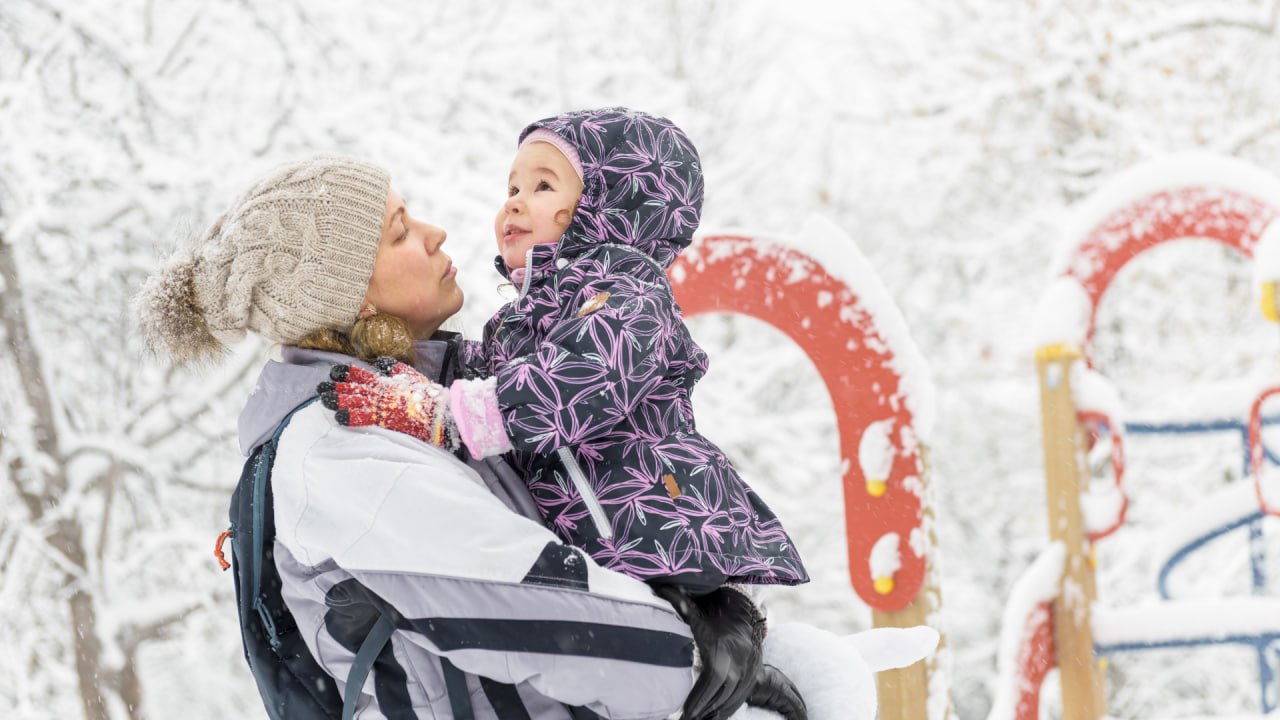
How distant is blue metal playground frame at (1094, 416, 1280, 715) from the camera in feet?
11.6

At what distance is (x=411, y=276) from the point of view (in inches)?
72.6

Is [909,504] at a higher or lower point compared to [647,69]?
lower

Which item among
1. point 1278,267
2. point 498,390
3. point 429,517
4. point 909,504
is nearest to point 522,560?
point 429,517

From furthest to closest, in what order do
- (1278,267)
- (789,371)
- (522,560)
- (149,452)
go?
(789,371)
(149,452)
(1278,267)
(522,560)

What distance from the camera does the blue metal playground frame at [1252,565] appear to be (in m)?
3.55

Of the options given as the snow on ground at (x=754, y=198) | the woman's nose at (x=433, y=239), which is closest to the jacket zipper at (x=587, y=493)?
the woman's nose at (x=433, y=239)

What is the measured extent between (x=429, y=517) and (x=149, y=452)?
4566mm

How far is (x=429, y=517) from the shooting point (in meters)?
1.45

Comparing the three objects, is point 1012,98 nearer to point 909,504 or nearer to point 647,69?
point 647,69

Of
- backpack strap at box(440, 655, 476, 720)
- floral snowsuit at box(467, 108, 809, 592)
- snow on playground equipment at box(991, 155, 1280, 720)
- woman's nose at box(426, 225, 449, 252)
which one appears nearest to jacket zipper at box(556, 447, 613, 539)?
floral snowsuit at box(467, 108, 809, 592)

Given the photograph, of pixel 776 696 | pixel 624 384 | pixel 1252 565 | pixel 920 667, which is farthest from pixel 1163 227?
pixel 624 384

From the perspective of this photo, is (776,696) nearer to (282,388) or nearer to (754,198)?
(282,388)

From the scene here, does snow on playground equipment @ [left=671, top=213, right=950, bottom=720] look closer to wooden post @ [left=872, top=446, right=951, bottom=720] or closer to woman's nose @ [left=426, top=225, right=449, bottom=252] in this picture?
wooden post @ [left=872, top=446, right=951, bottom=720]

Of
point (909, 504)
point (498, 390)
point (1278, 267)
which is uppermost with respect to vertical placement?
point (1278, 267)
